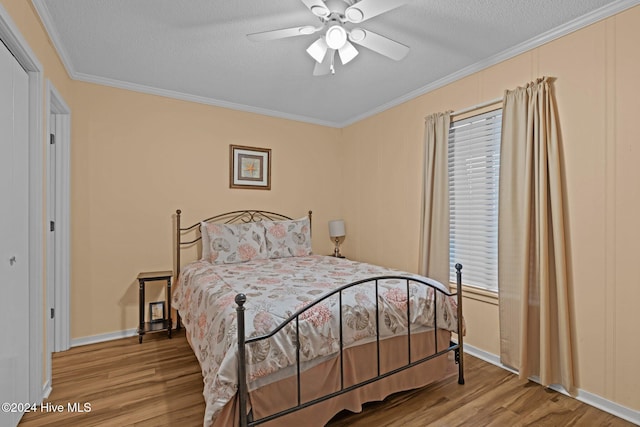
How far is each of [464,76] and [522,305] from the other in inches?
81.1

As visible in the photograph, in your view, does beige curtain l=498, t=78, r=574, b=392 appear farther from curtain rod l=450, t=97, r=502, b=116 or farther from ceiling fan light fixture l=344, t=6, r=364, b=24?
ceiling fan light fixture l=344, t=6, r=364, b=24

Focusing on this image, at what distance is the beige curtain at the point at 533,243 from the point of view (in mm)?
2291

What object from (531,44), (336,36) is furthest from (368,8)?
(531,44)

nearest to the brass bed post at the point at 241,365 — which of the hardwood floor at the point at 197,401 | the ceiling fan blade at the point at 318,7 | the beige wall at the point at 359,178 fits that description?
the hardwood floor at the point at 197,401

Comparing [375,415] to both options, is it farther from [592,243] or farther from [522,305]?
[592,243]

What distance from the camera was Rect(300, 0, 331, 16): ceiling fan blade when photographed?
1779 millimetres

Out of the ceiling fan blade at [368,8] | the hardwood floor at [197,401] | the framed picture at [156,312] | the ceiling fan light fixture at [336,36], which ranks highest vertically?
the ceiling fan blade at [368,8]

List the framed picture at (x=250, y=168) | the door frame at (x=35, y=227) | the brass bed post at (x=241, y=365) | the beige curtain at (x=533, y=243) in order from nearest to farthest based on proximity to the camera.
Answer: the brass bed post at (x=241, y=365) → the door frame at (x=35, y=227) → the beige curtain at (x=533, y=243) → the framed picture at (x=250, y=168)

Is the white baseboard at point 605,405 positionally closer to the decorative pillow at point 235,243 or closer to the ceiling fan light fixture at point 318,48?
the decorative pillow at point 235,243

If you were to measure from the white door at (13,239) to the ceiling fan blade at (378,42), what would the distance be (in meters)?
1.94

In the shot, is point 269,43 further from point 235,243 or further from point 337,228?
point 337,228

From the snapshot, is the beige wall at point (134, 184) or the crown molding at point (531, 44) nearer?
the crown molding at point (531, 44)

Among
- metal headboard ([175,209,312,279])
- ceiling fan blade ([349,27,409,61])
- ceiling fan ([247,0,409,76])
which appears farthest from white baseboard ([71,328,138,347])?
ceiling fan blade ([349,27,409,61])

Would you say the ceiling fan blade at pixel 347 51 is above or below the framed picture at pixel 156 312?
above
